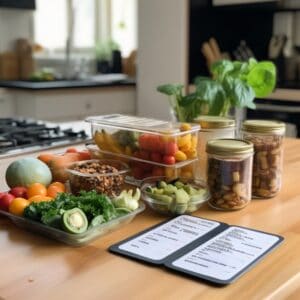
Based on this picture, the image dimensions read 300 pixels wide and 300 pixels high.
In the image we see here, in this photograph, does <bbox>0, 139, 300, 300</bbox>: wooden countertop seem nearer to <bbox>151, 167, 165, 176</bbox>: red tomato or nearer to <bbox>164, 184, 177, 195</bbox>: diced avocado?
<bbox>164, 184, 177, 195</bbox>: diced avocado

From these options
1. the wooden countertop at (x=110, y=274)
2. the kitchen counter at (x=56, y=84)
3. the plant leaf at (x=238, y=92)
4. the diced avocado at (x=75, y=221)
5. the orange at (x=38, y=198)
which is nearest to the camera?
the wooden countertop at (x=110, y=274)

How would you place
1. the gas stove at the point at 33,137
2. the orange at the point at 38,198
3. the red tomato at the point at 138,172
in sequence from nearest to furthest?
the orange at the point at 38,198 < the red tomato at the point at 138,172 < the gas stove at the point at 33,137

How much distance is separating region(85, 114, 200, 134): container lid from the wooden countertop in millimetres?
238

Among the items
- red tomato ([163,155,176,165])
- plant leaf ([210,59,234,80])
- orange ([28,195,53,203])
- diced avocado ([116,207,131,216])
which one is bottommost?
diced avocado ([116,207,131,216])

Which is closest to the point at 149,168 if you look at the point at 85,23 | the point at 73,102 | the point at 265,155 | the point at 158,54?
the point at 265,155

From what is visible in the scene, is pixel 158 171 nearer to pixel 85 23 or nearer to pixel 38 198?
pixel 38 198

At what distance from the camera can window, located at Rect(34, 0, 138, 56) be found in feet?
13.5

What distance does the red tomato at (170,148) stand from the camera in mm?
1052

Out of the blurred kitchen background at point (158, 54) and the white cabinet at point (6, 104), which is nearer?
the blurred kitchen background at point (158, 54)

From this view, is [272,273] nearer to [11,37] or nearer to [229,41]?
[229,41]

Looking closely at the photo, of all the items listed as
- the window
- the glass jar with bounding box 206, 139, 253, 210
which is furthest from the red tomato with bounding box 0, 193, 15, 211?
the window

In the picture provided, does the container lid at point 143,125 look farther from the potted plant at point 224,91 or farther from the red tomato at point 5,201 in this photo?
the red tomato at point 5,201

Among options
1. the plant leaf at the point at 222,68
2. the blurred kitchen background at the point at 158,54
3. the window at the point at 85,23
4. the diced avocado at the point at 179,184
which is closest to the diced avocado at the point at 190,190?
the diced avocado at the point at 179,184

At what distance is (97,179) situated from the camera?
98 centimetres
